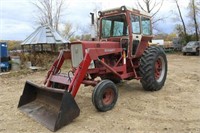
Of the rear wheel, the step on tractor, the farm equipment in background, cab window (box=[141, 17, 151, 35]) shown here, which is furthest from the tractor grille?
the farm equipment in background

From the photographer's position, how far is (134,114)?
16.4ft

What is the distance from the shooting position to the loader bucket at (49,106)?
4.31 m

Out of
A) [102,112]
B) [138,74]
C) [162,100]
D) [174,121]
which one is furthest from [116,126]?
[138,74]

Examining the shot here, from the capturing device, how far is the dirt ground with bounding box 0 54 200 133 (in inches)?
169

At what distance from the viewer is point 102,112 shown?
16.6 ft

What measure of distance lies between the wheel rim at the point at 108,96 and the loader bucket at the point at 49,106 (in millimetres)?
819

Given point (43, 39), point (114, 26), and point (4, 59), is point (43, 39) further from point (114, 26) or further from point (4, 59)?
point (114, 26)


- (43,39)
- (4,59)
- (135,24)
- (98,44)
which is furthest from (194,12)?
(98,44)

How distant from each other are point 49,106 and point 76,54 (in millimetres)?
1354

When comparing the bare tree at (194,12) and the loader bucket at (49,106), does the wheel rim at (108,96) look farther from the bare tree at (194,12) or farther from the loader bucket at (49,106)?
the bare tree at (194,12)

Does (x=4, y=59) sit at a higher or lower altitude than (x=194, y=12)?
lower

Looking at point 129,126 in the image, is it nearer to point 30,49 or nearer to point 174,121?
point 174,121

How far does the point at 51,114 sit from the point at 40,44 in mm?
11397

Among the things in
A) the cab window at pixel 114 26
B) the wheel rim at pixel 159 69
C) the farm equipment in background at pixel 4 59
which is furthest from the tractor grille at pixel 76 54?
the farm equipment in background at pixel 4 59
